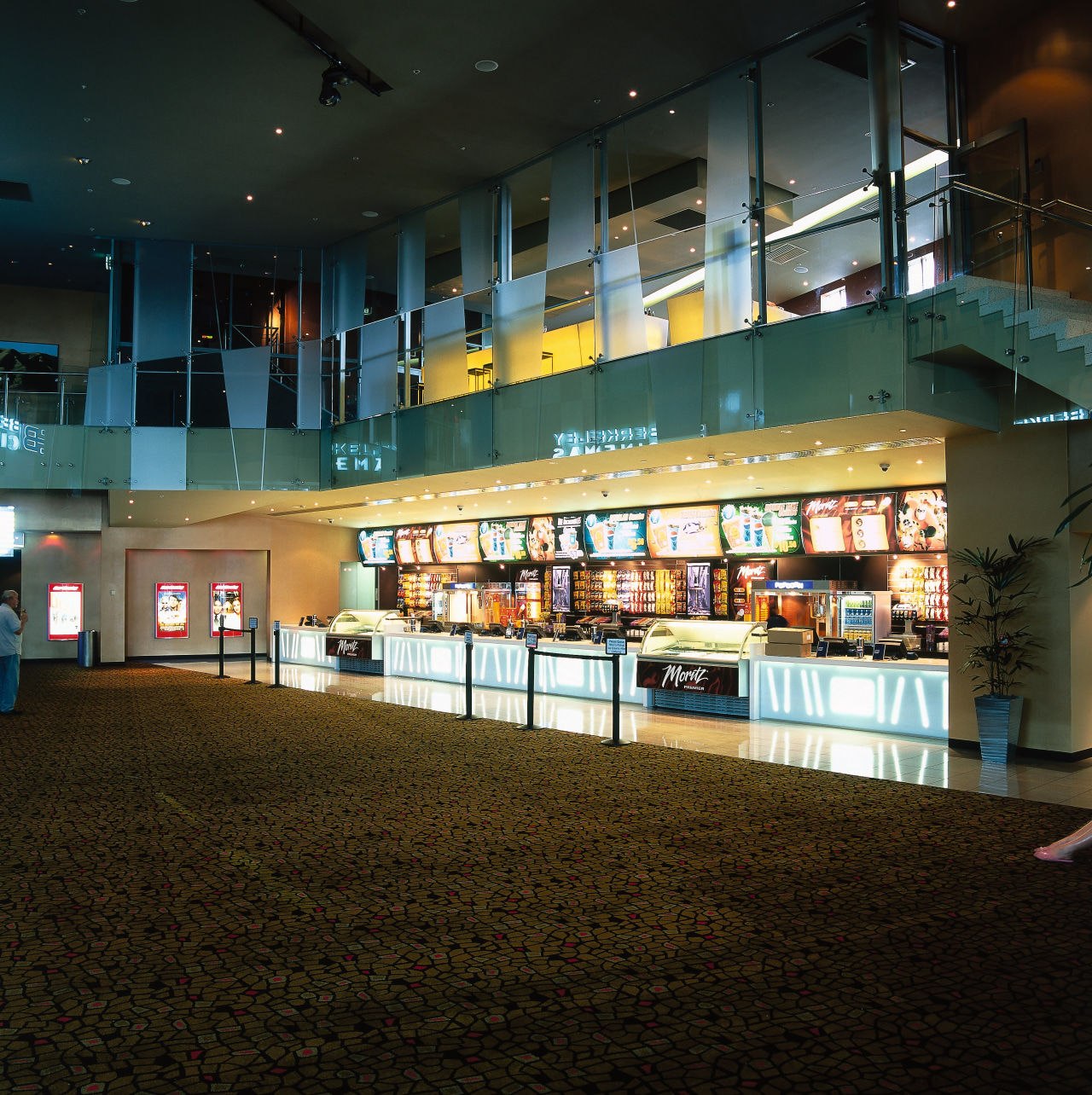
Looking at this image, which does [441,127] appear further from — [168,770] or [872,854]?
[872,854]

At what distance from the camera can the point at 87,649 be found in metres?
18.1

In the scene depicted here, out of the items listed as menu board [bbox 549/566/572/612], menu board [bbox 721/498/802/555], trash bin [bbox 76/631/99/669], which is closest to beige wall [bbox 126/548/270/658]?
trash bin [bbox 76/631/99/669]

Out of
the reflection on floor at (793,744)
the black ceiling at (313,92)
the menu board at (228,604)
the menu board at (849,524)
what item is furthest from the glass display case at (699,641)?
the menu board at (228,604)

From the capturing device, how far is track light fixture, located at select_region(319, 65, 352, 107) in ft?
31.8

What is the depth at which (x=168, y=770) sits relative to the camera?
7523 mm

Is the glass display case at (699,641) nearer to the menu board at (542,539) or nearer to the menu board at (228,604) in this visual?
the menu board at (542,539)

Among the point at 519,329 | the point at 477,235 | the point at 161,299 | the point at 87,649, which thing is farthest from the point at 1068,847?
the point at 87,649

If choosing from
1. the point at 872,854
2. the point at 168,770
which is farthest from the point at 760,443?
the point at 168,770

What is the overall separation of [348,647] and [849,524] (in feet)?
30.1

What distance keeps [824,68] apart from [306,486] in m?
10.8

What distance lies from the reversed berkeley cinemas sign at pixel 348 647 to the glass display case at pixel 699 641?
252 inches

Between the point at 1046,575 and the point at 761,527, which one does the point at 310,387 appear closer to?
the point at 761,527

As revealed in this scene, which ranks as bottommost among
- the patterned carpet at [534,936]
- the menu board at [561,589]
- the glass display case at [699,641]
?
the patterned carpet at [534,936]

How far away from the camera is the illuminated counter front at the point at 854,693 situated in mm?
9203
